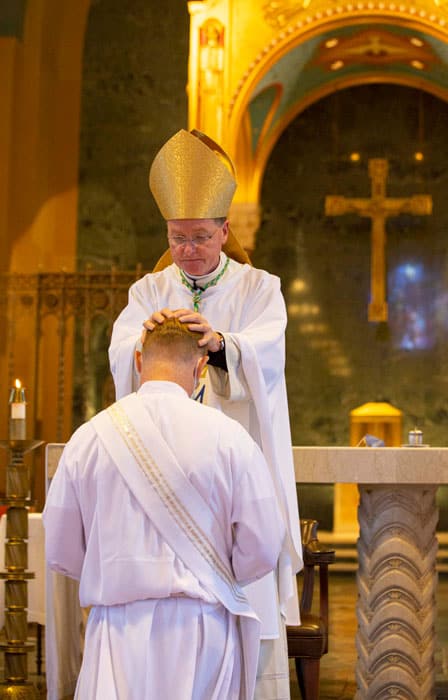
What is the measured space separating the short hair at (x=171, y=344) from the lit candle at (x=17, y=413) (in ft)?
6.67

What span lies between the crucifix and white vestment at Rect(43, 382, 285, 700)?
27.7 ft

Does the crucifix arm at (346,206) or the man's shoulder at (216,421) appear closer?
the man's shoulder at (216,421)

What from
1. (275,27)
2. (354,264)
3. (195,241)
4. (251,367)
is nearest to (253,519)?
(251,367)

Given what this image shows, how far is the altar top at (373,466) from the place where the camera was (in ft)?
13.8

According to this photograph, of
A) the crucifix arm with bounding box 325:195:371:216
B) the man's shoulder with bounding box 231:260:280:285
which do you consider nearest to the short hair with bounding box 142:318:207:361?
the man's shoulder with bounding box 231:260:280:285

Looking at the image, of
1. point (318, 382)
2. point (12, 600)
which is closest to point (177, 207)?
point (12, 600)

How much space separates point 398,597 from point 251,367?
1.58 m

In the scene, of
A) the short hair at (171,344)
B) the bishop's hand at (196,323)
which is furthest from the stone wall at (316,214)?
the short hair at (171,344)

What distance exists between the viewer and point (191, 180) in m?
3.30

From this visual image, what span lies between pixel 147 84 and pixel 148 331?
9582mm

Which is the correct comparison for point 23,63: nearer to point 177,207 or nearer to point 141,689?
point 177,207

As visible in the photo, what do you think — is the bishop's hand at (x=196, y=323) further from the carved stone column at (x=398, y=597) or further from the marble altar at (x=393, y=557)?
the carved stone column at (x=398, y=597)

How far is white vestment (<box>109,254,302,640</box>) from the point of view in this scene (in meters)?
3.14

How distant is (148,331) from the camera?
8.66 ft
